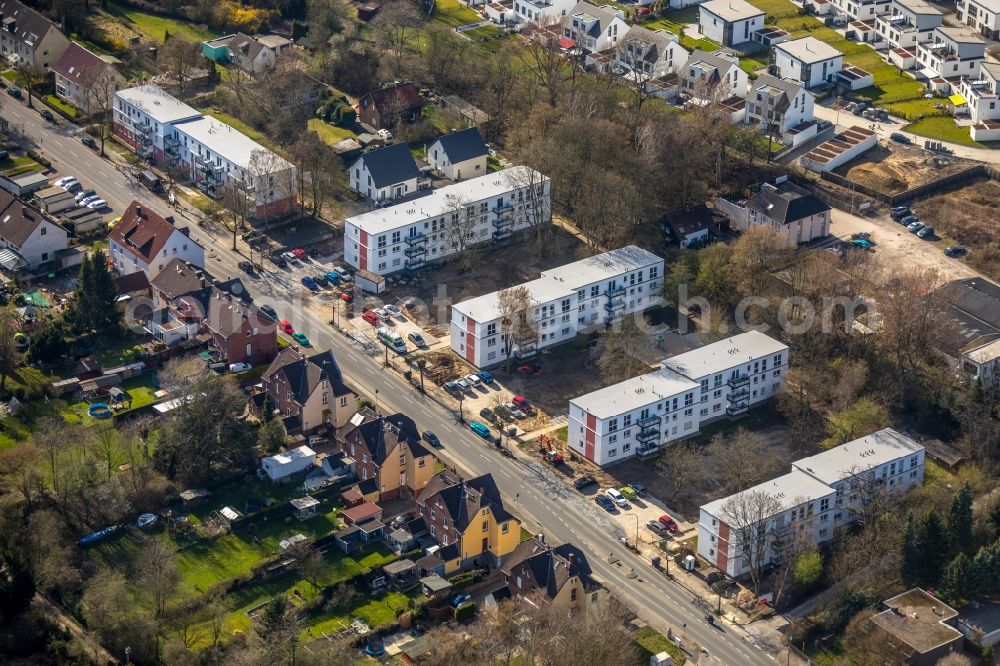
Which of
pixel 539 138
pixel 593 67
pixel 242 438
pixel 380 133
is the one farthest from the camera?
pixel 593 67

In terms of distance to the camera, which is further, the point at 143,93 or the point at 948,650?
the point at 143,93

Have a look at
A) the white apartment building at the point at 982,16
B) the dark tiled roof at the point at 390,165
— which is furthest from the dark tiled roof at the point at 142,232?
the white apartment building at the point at 982,16

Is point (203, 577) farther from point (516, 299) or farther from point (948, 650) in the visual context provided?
point (948, 650)

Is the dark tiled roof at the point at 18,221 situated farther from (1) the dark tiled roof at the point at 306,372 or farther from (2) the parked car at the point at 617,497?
(2) the parked car at the point at 617,497

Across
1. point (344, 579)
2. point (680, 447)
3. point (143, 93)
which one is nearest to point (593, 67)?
point (143, 93)

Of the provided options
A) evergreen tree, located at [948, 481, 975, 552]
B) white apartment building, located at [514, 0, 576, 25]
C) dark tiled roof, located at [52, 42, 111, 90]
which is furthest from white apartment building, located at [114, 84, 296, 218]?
evergreen tree, located at [948, 481, 975, 552]

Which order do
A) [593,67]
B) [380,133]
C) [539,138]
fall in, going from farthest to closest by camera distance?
[593,67] < [380,133] < [539,138]

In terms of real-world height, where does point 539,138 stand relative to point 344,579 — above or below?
above

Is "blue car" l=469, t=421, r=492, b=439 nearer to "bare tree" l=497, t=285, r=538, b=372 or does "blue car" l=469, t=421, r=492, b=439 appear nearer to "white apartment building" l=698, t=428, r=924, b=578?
"bare tree" l=497, t=285, r=538, b=372
